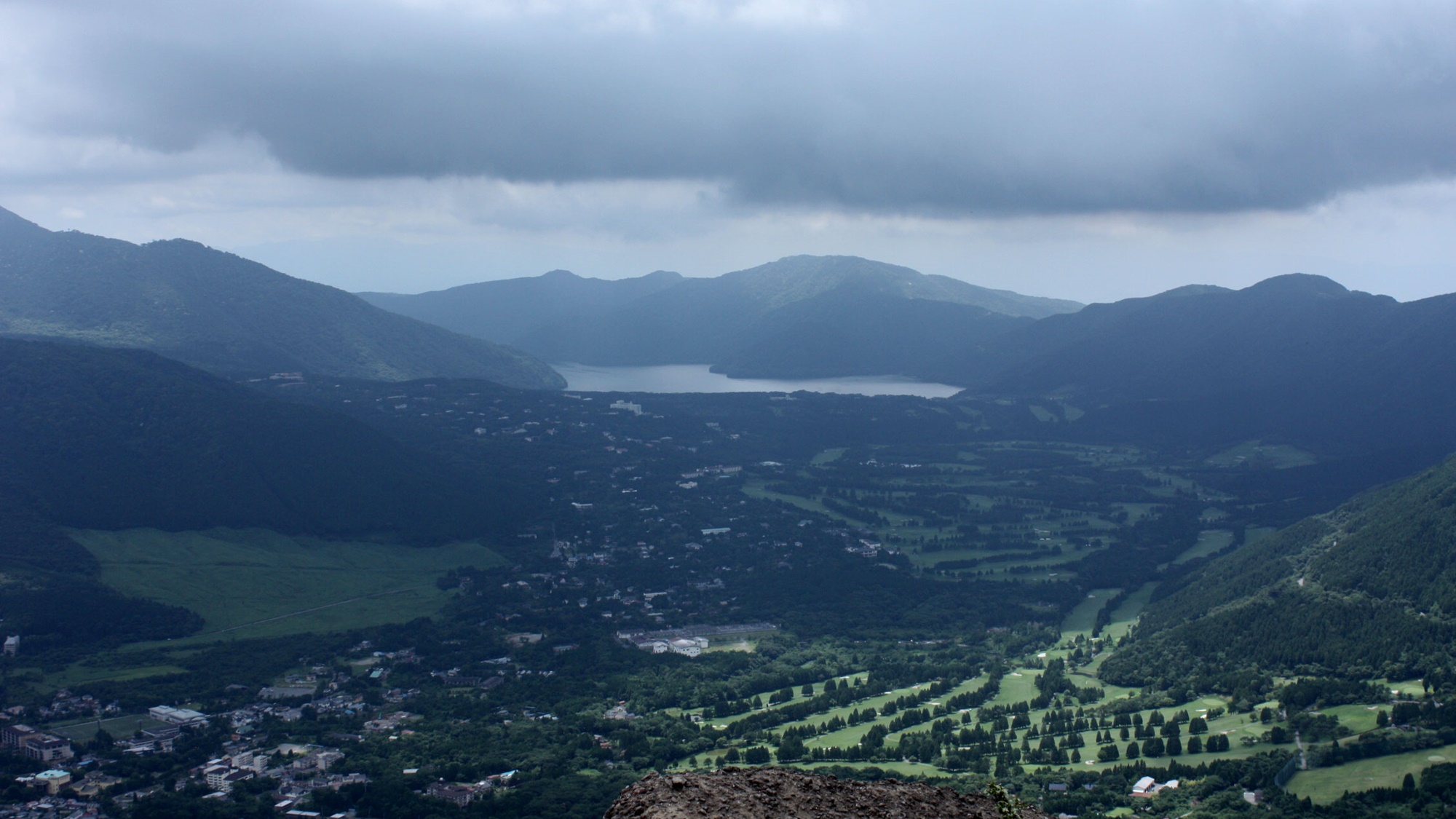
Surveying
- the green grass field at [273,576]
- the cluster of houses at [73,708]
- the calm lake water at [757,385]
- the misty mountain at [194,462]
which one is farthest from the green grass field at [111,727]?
the calm lake water at [757,385]

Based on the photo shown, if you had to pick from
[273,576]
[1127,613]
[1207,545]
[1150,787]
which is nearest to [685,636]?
[273,576]

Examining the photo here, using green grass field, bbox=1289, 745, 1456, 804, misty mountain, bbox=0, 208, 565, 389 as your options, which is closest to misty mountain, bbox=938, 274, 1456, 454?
green grass field, bbox=1289, 745, 1456, 804

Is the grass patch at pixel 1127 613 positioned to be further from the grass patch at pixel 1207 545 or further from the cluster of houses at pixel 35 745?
the cluster of houses at pixel 35 745

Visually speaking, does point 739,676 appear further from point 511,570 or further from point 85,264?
point 85,264

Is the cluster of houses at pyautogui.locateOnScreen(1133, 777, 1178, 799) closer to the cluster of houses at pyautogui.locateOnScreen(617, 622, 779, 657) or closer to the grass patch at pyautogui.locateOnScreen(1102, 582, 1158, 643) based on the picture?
the grass patch at pyautogui.locateOnScreen(1102, 582, 1158, 643)

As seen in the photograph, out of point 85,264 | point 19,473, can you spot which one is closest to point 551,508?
point 19,473

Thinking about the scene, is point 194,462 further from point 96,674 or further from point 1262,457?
point 1262,457
